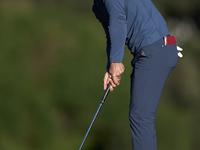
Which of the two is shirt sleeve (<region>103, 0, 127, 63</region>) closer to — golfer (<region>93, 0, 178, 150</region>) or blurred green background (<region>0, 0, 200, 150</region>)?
golfer (<region>93, 0, 178, 150</region>)

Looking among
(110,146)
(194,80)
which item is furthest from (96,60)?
(194,80)

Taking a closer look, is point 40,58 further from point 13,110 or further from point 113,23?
point 113,23

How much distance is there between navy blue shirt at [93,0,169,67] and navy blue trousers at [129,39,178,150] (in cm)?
5

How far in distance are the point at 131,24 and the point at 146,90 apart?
0.33m

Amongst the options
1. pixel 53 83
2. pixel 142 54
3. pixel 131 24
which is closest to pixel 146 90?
pixel 142 54

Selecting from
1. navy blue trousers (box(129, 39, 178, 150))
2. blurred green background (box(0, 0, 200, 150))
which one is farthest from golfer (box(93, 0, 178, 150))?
blurred green background (box(0, 0, 200, 150))

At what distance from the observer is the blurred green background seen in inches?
189

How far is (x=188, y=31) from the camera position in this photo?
6.10 meters

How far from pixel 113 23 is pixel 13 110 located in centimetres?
291

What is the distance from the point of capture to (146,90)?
2.16 metres

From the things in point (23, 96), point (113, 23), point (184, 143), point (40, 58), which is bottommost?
point (184, 143)

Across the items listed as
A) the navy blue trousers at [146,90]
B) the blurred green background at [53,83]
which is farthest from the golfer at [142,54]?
the blurred green background at [53,83]

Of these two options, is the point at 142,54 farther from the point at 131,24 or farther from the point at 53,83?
the point at 53,83

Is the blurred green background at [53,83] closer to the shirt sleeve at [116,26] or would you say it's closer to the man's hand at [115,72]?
the man's hand at [115,72]
